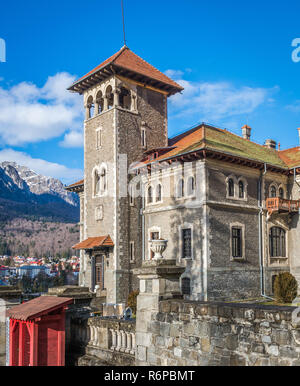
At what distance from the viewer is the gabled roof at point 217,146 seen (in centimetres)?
2390

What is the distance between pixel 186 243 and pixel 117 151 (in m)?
7.58

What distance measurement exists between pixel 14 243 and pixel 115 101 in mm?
165410

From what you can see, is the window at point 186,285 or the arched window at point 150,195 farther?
the arched window at point 150,195

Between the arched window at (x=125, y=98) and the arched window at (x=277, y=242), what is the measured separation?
13373mm

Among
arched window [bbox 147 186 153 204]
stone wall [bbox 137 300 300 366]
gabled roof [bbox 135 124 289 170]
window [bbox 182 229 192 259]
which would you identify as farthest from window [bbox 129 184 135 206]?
stone wall [bbox 137 300 300 366]

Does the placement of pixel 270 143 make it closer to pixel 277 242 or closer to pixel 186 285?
pixel 277 242

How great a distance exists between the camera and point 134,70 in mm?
27531

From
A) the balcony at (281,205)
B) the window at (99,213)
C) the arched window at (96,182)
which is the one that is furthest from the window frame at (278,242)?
the arched window at (96,182)

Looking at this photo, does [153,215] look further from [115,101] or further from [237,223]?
[115,101]

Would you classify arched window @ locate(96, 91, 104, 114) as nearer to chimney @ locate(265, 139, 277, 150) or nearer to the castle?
the castle

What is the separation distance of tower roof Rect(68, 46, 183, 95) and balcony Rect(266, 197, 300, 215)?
1087 cm

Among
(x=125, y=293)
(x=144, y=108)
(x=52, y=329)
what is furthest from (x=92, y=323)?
(x=144, y=108)

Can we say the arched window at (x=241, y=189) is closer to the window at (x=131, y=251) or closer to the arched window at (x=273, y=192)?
the arched window at (x=273, y=192)

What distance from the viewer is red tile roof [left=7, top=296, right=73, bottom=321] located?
9.04m
